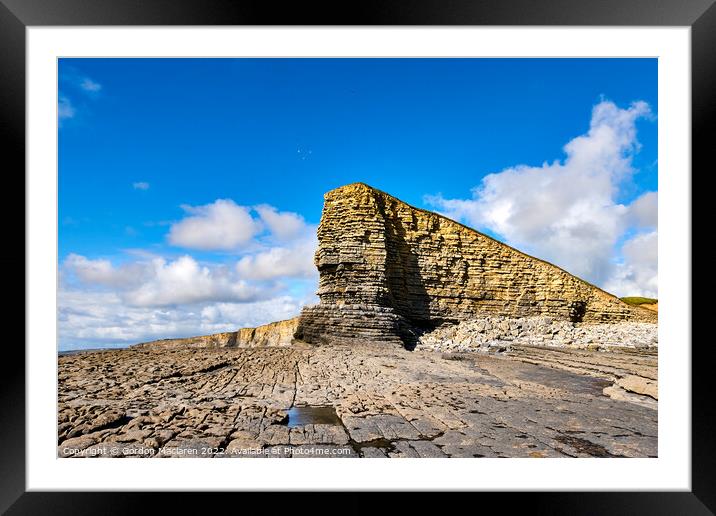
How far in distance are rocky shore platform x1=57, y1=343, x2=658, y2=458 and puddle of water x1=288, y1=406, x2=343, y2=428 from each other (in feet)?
0.08

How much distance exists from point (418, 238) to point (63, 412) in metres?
18.4

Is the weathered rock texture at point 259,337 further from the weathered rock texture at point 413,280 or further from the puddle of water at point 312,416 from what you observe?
the puddle of water at point 312,416

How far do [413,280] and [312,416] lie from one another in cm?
1625

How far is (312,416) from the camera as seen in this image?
4.71 meters

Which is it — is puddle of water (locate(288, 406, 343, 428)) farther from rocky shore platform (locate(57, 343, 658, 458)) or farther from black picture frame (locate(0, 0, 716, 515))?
black picture frame (locate(0, 0, 716, 515))

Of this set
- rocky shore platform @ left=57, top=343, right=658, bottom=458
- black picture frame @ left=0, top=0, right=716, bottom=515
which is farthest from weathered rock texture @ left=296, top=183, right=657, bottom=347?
black picture frame @ left=0, top=0, right=716, bottom=515

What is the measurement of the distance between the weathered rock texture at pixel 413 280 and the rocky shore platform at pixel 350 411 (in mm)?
7809
